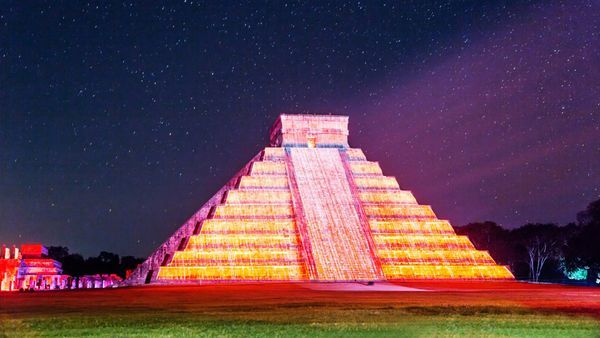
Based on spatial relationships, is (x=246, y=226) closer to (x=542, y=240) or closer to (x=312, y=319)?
(x=312, y=319)

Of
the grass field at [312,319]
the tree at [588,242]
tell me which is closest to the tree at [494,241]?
the tree at [588,242]

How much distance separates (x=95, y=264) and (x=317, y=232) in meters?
98.1

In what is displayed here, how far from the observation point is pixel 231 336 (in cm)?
1698

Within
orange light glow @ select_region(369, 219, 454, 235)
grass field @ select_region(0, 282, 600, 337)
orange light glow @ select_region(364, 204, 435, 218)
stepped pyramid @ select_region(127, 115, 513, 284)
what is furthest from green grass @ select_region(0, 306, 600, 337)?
orange light glow @ select_region(364, 204, 435, 218)

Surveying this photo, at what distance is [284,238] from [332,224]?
184 inches

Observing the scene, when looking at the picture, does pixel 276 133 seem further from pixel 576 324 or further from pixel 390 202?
pixel 576 324

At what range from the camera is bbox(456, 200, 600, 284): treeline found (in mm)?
78312

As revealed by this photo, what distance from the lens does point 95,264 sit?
146 meters

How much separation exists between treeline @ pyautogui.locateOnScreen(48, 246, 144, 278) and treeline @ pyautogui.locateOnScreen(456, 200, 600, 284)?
7886 cm

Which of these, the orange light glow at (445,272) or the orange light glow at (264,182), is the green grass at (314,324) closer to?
the orange light glow at (445,272)

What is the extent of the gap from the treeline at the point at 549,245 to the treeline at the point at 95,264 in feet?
259

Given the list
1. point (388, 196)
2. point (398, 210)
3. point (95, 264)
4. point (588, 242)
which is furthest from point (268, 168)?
point (95, 264)

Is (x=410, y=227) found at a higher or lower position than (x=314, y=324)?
higher

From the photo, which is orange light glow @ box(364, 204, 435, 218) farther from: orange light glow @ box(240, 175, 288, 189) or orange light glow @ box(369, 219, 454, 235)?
orange light glow @ box(240, 175, 288, 189)
